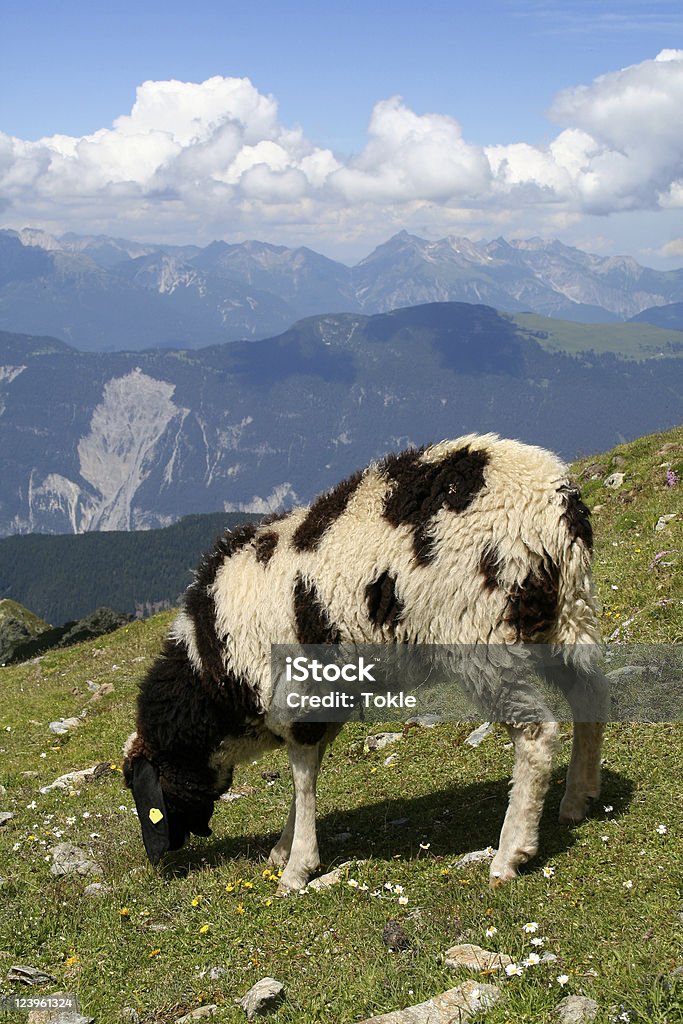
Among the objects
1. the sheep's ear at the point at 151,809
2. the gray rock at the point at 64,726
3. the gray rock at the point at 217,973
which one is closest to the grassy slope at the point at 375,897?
the gray rock at the point at 217,973

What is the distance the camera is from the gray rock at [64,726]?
66.6 ft

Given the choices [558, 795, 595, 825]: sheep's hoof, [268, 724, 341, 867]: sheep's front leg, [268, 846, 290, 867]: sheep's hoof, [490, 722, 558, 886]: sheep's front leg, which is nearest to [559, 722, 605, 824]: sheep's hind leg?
[558, 795, 595, 825]: sheep's hoof

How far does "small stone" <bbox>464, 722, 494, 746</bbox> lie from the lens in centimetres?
1240

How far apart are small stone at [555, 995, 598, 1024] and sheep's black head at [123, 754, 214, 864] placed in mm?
5729

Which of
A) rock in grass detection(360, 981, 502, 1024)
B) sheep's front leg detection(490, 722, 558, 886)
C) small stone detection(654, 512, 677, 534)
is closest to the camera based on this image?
rock in grass detection(360, 981, 502, 1024)

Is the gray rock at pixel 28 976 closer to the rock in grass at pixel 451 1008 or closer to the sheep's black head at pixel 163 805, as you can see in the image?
the sheep's black head at pixel 163 805

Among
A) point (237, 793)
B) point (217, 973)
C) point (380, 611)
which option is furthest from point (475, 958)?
point (237, 793)

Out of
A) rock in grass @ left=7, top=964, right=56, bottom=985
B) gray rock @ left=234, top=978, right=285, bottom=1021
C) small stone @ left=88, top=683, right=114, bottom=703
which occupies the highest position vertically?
gray rock @ left=234, top=978, right=285, bottom=1021

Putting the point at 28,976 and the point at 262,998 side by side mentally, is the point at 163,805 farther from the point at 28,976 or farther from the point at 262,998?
the point at 262,998

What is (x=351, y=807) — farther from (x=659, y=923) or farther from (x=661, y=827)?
(x=659, y=923)

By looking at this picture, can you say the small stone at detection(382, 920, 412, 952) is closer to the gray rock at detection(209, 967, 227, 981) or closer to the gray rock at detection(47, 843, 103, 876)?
the gray rock at detection(209, 967, 227, 981)

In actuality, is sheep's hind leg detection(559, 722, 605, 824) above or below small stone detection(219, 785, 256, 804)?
above

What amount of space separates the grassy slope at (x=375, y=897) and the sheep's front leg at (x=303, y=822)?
1.07 feet

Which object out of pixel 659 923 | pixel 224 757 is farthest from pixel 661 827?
pixel 224 757
